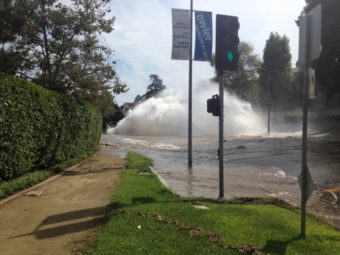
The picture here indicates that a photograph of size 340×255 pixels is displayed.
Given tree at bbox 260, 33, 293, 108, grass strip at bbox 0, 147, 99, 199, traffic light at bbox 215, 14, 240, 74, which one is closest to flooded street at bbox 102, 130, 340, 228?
traffic light at bbox 215, 14, 240, 74

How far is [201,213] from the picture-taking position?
9078mm

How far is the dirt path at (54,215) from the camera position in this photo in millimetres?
7176

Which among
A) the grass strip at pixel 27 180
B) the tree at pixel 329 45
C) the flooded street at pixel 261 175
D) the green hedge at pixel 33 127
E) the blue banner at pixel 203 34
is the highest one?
the tree at pixel 329 45

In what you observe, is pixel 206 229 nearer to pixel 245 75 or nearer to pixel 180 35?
pixel 180 35

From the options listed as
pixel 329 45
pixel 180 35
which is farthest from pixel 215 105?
pixel 329 45

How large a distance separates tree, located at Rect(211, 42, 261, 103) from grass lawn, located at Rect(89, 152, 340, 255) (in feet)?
266

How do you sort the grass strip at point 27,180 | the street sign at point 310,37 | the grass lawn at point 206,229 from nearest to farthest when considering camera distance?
the grass lawn at point 206,229, the street sign at point 310,37, the grass strip at point 27,180

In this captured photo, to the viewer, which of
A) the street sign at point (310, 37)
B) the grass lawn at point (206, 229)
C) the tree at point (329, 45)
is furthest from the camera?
the tree at point (329, 45)

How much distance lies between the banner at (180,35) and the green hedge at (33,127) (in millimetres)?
4449

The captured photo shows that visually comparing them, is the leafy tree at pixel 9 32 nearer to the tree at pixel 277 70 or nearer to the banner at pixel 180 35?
the banner at pixel 180 35

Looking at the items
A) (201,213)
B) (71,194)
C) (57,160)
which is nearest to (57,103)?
(57,160)

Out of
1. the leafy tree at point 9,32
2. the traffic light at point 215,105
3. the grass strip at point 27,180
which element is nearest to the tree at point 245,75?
the leafy tree at point 9,32

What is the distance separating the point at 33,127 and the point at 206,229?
6.89 metres

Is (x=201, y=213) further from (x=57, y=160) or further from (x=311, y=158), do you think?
(x=311, y=158)
